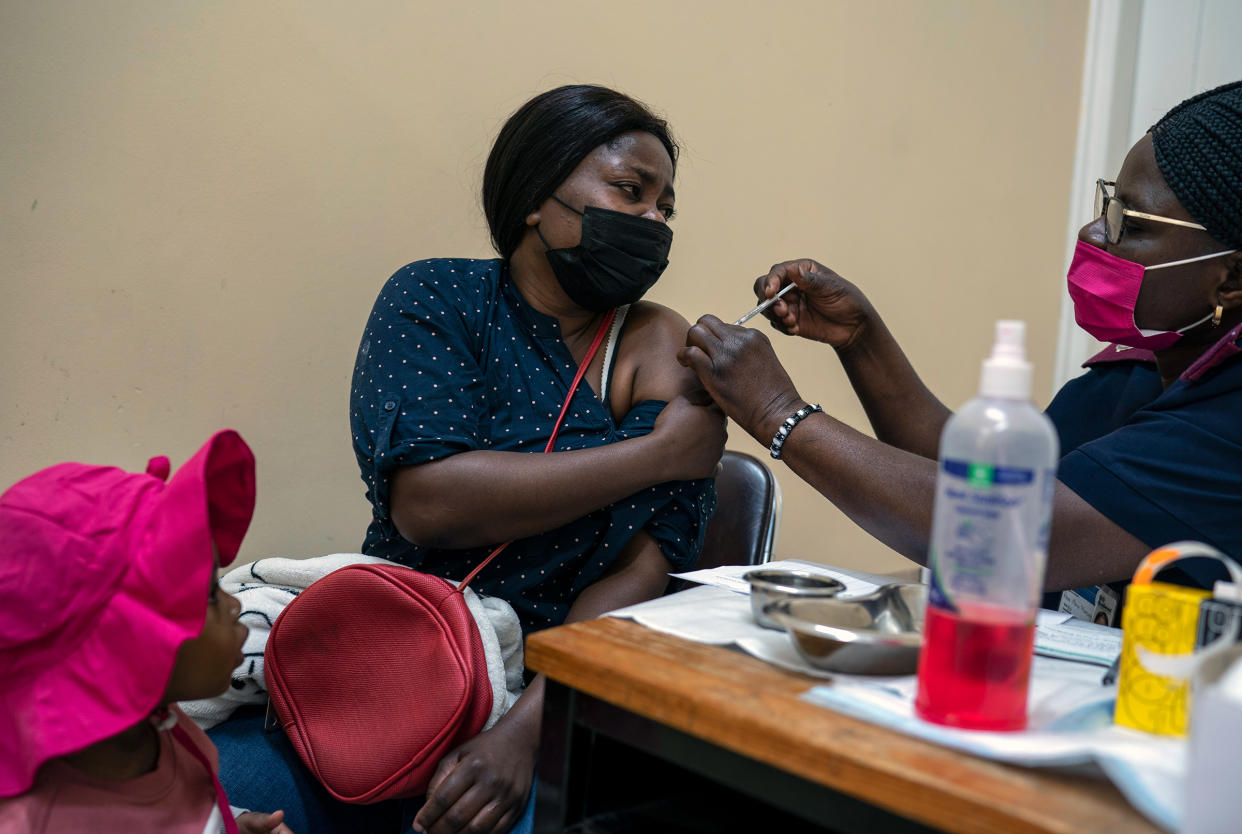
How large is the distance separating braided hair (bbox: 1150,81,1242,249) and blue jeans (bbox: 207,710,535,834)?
4.12 feet

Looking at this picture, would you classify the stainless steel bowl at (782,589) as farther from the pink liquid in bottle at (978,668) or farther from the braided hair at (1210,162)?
the braided hair at (1210,162)

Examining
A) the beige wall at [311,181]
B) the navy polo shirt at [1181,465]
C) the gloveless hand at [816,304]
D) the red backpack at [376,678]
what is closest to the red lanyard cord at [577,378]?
the red backpack at [376,678]

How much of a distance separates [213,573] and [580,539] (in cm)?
67

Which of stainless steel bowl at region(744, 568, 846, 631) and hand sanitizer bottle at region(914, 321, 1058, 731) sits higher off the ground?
→ hand sanitizer bottle at region(914, 321, 1058, 731)

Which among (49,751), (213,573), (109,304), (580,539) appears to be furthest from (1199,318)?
(109,304)

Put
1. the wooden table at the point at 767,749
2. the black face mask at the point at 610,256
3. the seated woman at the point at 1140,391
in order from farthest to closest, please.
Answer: the black face mask at the point at 610,256 < the seated woman at the point at 1140,391 < the wooden table at the point at 767,749

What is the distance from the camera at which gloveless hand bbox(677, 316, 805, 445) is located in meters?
1.41

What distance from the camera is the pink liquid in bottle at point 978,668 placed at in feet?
2.46

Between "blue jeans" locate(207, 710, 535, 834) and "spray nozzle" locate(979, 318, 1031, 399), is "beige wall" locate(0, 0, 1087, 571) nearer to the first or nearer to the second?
"blue jeans" locate(207, 710, 535, 834)

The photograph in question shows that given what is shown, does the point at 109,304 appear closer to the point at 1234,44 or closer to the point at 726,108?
the point at 726,108

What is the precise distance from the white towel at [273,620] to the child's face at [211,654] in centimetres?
28

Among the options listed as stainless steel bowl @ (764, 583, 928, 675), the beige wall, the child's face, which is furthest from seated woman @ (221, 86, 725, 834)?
stainless steel bowl @ (764, 583, 928, 675)

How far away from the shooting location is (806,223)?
2832mm

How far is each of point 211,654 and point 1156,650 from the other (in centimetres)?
88
